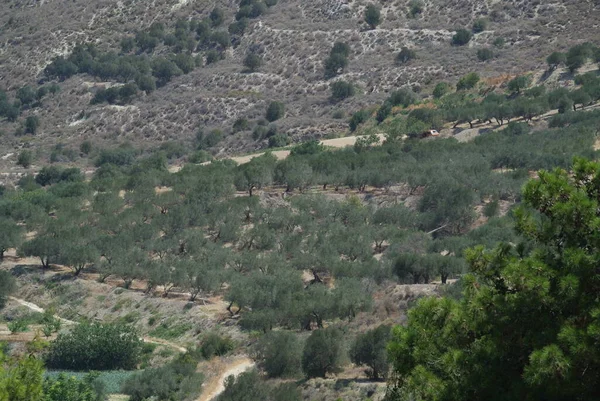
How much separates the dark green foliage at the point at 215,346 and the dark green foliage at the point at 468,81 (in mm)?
54584

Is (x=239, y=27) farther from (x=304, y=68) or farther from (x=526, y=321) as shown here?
(x=526, y=321)

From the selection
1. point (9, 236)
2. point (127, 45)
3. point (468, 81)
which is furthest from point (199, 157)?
point (127, 45)

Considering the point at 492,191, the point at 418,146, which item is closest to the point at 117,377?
the point at 492,191

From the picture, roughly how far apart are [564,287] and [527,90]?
247 feet

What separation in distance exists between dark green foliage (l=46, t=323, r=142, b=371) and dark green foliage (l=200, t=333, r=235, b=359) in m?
3.52

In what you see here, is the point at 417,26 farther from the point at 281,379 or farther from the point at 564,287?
the point at 564,287

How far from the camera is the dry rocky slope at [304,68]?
348 feet

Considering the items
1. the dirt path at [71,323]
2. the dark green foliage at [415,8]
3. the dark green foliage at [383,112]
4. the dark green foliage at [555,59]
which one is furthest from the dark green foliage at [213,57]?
the dirt path at [71,323]

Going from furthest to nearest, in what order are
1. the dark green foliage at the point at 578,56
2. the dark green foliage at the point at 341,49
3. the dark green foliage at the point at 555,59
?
the dark green foliage at the point at 341,49
the dark green foliage at the point at 555,59
the dark green foliage at the point at 578,56

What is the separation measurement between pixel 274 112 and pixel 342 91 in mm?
7284

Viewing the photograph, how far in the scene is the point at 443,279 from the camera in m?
52.3

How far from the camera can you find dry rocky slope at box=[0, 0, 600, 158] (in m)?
106

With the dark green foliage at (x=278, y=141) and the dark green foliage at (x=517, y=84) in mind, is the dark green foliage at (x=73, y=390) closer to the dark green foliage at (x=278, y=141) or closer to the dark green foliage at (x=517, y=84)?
the dark green foliage at (x=278, y=141)

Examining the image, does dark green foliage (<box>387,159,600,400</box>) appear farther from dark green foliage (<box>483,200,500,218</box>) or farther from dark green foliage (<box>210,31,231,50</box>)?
dark green foliage (<box>210,31,231,50</box>)
